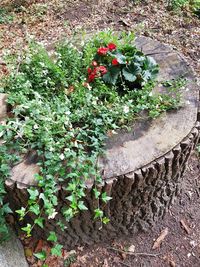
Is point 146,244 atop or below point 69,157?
below

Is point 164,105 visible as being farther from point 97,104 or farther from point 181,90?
point 97,104

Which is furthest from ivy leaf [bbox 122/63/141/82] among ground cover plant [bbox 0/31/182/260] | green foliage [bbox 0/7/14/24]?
green foliage [bbox 0/7/14/24]

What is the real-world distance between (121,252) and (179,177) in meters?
0.67

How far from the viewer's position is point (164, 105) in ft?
6.98

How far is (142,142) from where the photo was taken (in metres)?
1.98

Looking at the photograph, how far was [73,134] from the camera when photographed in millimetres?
1945

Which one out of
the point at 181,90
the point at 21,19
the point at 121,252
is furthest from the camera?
the point at 21,19

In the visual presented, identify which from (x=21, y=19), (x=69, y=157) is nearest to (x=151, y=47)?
(x=69, y=157)

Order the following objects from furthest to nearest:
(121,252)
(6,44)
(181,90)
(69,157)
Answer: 1. (6,44)
2. (121,252)
3. (181,90)
4. (69,157)

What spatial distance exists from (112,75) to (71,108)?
33cm

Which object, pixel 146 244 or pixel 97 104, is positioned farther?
pixel 146 244

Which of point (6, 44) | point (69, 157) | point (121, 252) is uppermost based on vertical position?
point (69, 157)

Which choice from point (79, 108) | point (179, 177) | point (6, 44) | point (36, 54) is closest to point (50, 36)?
point (6, 44)

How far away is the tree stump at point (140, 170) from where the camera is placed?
190 cm
